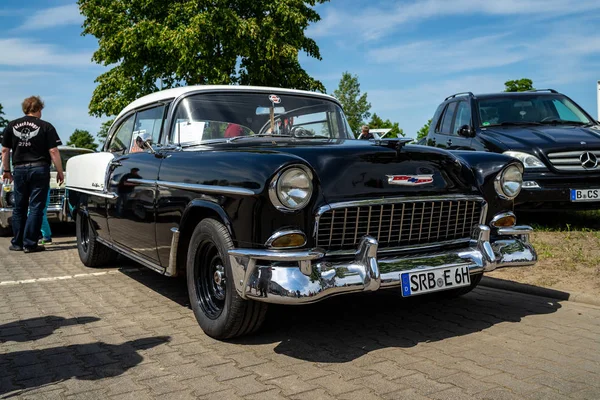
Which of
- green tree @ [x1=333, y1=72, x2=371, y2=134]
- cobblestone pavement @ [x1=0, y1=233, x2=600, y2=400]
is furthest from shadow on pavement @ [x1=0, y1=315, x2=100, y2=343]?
green tree @ [x1=333, y1=72, x2=371, y2=134]

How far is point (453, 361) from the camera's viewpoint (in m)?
3.34

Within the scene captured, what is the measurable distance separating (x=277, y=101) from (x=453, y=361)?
2.63 meters

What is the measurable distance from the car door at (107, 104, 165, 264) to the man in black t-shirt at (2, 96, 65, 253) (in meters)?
2.52

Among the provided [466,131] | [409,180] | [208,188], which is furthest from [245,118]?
[466,131]

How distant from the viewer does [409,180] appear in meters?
3.75

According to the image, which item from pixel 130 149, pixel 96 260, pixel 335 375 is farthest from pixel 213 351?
pixel 96 260

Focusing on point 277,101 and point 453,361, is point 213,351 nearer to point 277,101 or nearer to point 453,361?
point 453,361

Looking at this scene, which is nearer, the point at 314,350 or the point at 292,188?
the point at 292,188

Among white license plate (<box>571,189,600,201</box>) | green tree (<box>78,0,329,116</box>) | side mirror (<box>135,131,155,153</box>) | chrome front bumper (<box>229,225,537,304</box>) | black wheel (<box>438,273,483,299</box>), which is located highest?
green tree (<box>78,0,329,116</box>)

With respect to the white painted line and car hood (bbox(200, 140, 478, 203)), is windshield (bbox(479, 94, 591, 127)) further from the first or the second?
the white painted line

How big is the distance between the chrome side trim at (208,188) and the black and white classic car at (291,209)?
0.01 meters

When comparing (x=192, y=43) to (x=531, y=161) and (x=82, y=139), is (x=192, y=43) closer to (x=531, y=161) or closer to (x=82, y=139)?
(x=531, y=161)

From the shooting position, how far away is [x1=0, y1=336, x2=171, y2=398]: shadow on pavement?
3178 millimetres

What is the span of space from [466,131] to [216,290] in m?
5.16
